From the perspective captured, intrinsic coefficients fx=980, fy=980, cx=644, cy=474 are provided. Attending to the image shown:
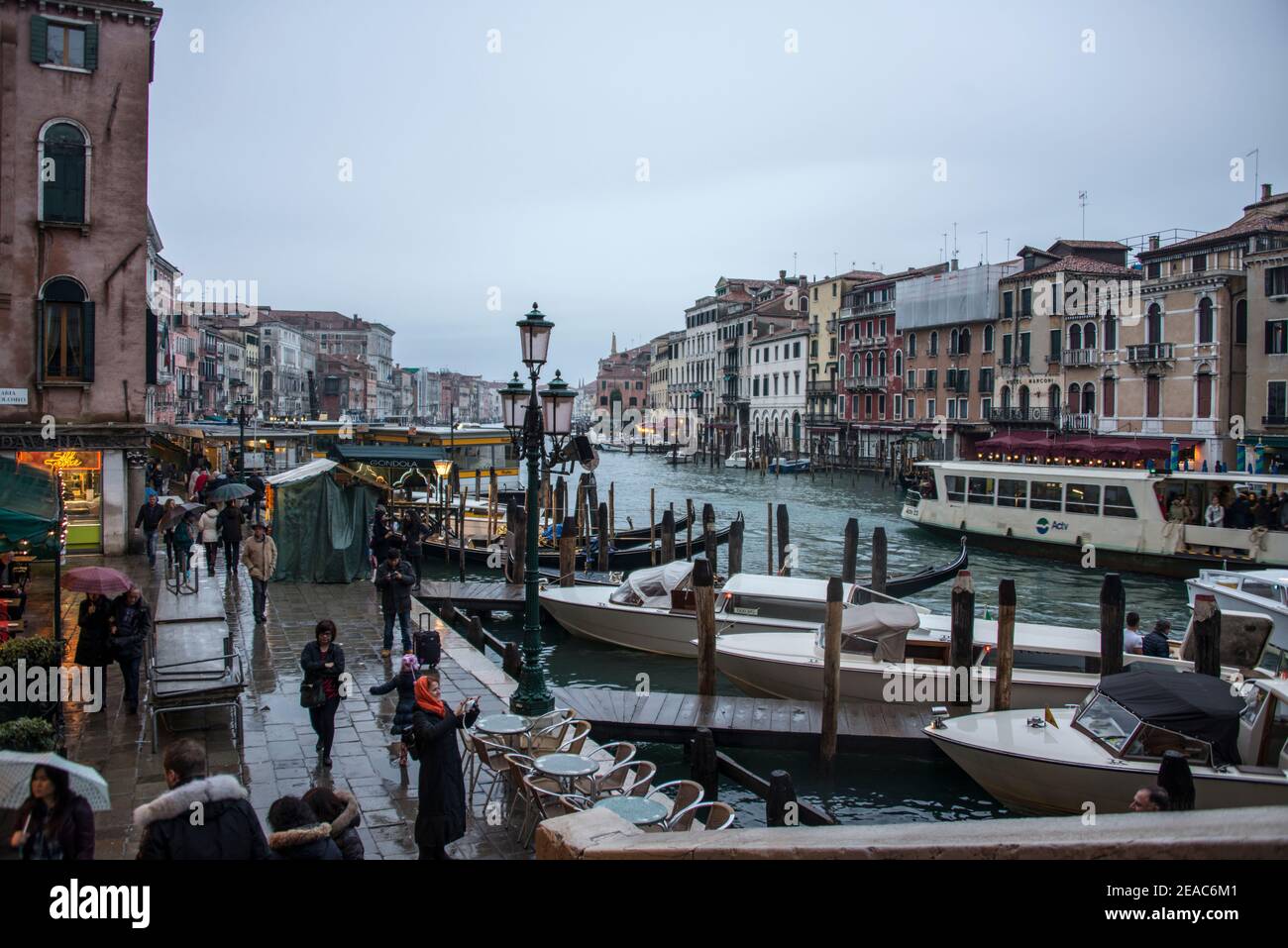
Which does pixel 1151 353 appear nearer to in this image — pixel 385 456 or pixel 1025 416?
pixel 1025 416

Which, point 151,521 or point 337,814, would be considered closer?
point 337,814

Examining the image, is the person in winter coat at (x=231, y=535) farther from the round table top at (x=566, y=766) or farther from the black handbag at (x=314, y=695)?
the round table top at (x=566, y=766)

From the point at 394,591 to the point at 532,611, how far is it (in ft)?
8.28

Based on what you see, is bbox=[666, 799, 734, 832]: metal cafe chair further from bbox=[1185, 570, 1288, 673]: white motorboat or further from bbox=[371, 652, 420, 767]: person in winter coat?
bbox=[1185, 570, 1288, 673]: white motorboat

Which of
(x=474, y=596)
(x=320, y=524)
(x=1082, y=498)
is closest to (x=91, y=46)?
(x=320, y=524)

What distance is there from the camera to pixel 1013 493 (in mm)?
27562

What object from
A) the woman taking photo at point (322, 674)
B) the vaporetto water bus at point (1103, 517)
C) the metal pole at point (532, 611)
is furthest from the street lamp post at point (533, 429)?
the vaporetto water bus at point (1103, 517)

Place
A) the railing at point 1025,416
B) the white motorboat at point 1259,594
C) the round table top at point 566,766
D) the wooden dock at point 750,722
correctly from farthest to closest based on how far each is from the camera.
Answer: the railing at point 1025,416, the white motorboat at point 1259,594, the wooden dock at point 750,722, the round table top at point 566,766

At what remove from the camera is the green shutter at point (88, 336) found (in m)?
16.7

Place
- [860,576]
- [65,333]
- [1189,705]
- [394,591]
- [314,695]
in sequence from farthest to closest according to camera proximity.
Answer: [860,576] < [65,333] < [394,591] < [1189,705] < [314,695]

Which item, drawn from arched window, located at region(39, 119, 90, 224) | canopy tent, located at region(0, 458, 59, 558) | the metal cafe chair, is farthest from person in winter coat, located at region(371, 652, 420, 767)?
arched window, located at region(39, 119, 90, 224)

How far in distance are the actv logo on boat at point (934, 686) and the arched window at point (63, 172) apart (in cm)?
1495

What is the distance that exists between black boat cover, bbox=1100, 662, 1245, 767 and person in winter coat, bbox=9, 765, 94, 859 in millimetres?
8020

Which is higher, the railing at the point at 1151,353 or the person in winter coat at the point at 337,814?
the railing at the point at 1151,353
